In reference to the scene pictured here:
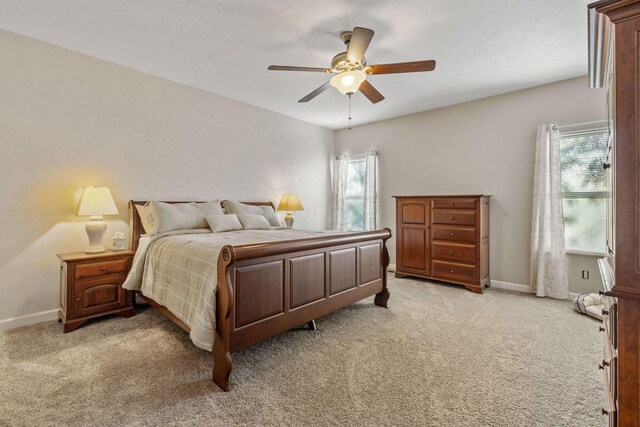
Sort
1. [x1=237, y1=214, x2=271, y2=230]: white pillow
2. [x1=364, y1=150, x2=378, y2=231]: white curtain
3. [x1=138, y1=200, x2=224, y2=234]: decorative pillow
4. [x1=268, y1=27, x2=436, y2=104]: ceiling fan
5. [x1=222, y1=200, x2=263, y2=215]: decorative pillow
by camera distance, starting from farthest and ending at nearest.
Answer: [x1=364, y1=150, x2=378, y2=231]: white curtain, [x1=222, y1=200, x2=263, y2=215]: decorative pillow, [x1=237, y1=214, x2=271, y2=230]: white pillow, [x1=138, y1=200, x2=224, y2=234]: decorative pillow, [x1=268, y1=27, x2=436, y2=104]: ceiling fan

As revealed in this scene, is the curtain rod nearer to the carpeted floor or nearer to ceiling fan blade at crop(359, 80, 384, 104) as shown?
the carpeted floor

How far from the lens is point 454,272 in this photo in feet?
13.3

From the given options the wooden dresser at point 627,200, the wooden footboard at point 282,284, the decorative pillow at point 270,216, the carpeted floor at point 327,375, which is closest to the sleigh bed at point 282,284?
the wooden footboard at point 282,284

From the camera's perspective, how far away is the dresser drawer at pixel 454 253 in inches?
154

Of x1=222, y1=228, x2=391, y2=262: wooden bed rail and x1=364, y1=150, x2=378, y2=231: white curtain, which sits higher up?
x1=364, y1=150, x2=378, y2=231: white curtain

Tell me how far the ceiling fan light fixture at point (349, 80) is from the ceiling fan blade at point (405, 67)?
0.27 feet

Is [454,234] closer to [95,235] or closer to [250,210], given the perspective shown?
[250,210]

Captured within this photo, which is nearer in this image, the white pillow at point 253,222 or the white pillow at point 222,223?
the white pillow at point 222,223

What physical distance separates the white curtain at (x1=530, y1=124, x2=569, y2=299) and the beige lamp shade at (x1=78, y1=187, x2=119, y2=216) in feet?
15.6

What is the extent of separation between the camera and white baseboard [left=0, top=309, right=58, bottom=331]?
106 inches

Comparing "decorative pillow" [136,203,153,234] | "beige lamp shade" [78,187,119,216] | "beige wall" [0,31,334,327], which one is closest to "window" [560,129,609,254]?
"beige wall" [0,31,334,327]

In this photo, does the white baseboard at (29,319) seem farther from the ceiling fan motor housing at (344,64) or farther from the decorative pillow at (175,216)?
the ceiling fan motor housing at (344,64)

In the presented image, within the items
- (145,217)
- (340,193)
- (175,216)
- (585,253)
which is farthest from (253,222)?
(585,253)

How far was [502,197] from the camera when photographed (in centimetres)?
409
